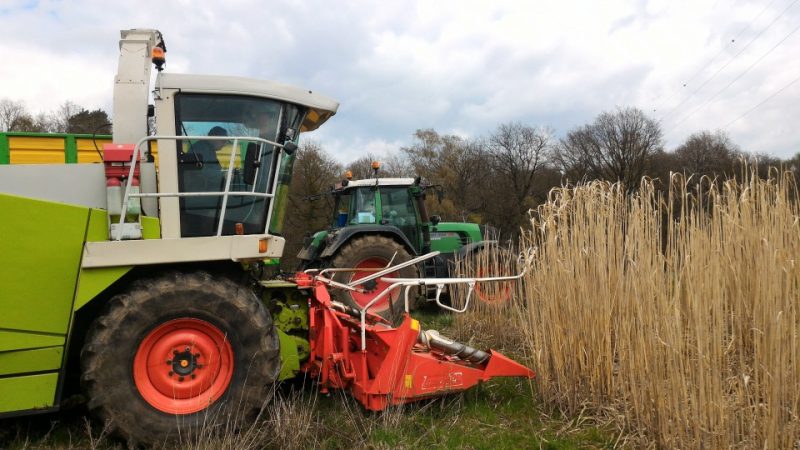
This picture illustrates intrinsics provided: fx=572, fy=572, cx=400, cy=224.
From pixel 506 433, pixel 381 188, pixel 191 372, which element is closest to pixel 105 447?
pixel 191 372

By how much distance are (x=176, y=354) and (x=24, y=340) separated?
0.81m

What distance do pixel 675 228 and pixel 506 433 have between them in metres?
1.67

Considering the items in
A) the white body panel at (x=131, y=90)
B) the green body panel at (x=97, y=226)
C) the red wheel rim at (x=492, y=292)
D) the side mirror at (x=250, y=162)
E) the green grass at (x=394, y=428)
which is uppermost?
the white body panel at (x=131, y=90)

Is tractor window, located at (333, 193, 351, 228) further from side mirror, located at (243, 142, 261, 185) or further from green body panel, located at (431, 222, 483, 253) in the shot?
side mirror, located at (243, 142, 261, 185)

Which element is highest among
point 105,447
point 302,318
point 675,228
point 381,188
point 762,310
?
point 381,188

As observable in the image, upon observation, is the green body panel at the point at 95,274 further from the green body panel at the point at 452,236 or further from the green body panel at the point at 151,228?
the green body panel at the point at 452,236

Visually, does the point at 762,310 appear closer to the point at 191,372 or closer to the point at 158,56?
the point at 191,372

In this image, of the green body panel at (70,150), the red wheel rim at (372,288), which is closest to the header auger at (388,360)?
the green body panel at (70,150)

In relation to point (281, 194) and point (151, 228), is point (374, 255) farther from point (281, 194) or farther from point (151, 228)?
point (151, 228)

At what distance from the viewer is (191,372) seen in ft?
11.7

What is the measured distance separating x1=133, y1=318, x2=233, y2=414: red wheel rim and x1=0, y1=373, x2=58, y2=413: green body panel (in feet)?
1.51

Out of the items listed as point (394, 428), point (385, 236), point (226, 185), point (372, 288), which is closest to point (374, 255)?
point (385, 236)

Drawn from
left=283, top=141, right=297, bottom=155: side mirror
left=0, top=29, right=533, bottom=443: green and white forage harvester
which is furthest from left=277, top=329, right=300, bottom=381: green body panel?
left=283, top=141, right=297, bottom=155: side mirror

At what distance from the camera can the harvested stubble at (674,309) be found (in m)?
2.77
